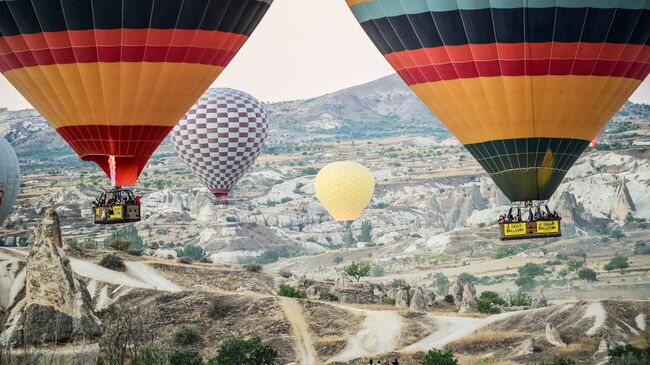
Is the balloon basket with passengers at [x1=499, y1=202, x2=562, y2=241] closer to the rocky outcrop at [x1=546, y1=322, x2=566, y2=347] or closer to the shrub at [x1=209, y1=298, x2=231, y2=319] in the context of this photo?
the rocky outcrop at [x1=546, y1=322, x2=566, y2=347]

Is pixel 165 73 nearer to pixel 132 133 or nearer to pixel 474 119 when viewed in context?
pixel 132 133

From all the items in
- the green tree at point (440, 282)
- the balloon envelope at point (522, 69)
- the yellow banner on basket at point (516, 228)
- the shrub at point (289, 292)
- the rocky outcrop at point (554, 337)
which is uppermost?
the balloon envelope at point (522, 69)

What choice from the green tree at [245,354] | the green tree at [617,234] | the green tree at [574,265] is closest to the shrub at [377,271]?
the green tree at [574,265]

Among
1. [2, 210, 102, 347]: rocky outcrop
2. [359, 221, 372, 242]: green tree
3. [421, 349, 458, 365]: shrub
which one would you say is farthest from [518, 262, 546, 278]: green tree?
[2, 210, 102, 347]: rocky outcrop

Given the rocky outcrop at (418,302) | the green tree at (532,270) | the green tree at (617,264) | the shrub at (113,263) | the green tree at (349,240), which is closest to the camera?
the rocky outcrop at (418,302)

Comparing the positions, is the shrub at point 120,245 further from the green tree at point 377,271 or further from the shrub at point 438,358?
the green tree at point 377,271

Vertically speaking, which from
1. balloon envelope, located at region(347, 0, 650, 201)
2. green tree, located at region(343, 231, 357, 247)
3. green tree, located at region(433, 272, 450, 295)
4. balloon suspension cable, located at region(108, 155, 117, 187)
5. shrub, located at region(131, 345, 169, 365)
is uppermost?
balloon envelope, located at region(347, 0, 650, 201)
